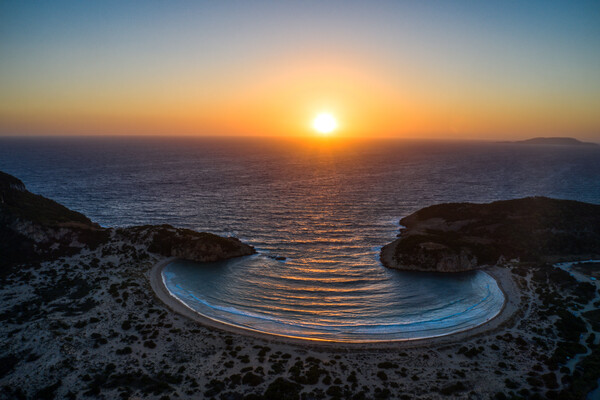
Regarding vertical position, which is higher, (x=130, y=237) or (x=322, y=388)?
(x=130, y=237)

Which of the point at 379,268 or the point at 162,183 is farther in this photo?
the point at 162,183

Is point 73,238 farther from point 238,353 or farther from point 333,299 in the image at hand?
point 333,299

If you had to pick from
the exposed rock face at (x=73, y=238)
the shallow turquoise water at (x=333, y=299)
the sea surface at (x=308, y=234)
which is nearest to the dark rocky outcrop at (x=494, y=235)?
the sea surface at (x=308, y=234)

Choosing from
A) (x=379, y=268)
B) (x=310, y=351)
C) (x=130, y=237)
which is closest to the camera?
(x=310, y=351)

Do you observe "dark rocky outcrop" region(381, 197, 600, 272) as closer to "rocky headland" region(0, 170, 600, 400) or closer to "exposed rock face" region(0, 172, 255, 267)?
"rocky headland" region(0, 170, 600, 400)

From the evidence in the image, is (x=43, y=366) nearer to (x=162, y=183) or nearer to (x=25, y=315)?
(x=25, y=315)

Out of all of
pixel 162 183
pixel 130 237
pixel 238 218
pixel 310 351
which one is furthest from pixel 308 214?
pixel 162 183
